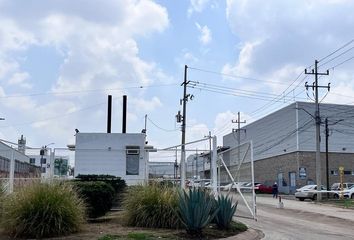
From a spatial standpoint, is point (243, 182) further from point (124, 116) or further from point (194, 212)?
point (124, 116)

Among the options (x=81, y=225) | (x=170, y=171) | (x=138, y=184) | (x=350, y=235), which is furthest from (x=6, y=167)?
(x=350, y=235)

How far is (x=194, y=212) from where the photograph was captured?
1239 cm

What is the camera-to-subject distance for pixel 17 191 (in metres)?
12.6

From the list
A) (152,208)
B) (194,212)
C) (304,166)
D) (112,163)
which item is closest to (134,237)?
(194,212)

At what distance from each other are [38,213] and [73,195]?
1.15 meters

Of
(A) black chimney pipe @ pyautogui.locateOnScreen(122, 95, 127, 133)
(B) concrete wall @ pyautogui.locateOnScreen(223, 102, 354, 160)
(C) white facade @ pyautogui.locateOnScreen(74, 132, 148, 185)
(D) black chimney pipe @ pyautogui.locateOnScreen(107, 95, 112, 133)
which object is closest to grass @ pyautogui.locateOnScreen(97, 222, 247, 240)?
(C) white facade @ pyautogui.locateOnScreen(74, 132, 148, 185)

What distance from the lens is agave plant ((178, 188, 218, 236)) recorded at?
12.4 metres

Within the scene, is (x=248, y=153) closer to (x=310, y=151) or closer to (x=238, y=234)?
(x=238, y=234)

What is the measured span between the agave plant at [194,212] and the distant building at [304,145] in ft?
167

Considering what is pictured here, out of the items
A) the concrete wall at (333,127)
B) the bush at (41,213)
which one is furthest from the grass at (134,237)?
the concrete wall at (333,127)

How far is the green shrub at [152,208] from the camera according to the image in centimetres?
1377

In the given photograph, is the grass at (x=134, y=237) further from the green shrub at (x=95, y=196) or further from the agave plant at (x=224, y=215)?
the green shrub at (x=95, y=196)

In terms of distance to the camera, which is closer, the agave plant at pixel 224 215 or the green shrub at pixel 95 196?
the agave plant at pixel 224 215

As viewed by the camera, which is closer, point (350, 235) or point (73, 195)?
point (73, 195)
